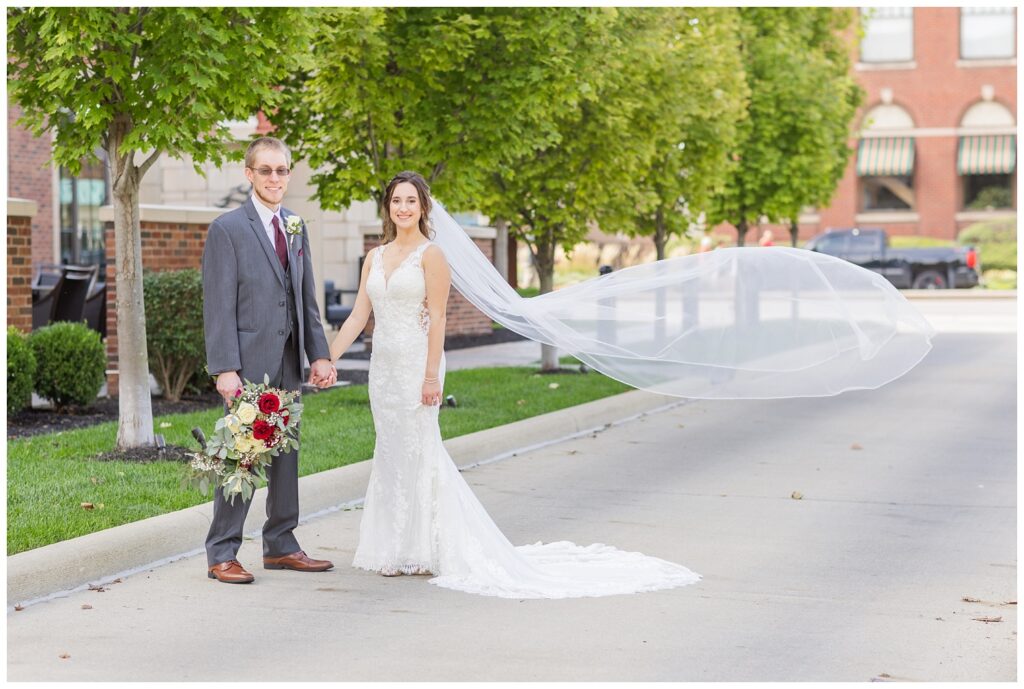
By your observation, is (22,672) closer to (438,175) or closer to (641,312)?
(641,312)

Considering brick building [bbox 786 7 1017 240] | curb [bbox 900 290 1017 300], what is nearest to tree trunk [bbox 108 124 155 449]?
curb [bbox 900 290 1017 300]

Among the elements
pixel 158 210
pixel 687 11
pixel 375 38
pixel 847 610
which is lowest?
pixel 847 610

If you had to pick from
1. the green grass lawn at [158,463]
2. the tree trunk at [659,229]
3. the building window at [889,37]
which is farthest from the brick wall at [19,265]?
the building window at [889,37]

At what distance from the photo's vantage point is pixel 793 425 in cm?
1448

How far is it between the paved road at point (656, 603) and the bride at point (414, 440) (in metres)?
0.20

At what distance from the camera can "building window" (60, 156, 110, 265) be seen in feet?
89.2

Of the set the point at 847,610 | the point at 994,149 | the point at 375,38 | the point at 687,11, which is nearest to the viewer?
the point at 847,610

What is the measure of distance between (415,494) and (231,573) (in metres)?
1.04

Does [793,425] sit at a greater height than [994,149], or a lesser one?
lesser

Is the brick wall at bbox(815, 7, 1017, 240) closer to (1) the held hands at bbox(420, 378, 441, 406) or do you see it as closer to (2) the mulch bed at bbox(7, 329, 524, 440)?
(2) the mulch bed at bbox(7, 329, 524, 440)

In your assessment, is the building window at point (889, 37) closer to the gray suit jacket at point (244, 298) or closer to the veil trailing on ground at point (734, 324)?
the veil trailing on ground at point (734, 324)

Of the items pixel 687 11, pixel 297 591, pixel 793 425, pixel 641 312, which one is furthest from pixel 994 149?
pixel 297 591

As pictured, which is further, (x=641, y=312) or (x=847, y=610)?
(x=641, y=312)

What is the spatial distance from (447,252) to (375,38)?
507 centimetres
